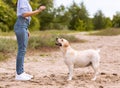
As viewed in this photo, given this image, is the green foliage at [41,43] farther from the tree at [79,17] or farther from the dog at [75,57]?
the tree at [79,17]

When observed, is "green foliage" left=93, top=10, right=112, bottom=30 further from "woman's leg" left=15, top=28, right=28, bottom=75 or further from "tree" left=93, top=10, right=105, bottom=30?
"woman's leg" left=15, top=28, right=28, bottom=75

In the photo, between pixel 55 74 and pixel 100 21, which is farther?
pixel 100 21

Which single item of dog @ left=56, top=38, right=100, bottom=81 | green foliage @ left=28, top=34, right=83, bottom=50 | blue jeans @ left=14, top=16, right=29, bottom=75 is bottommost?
green foliage @ left=28, top=34, right=83, bottom=50

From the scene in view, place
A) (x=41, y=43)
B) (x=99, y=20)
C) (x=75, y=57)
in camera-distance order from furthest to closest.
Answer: (x=99, y=20) < (x=41, y=43) < (x=75, y=57)

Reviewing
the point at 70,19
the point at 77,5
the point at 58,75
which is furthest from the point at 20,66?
the point at 77,5

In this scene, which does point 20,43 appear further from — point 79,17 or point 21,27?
point 79,17

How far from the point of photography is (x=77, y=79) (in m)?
9.98

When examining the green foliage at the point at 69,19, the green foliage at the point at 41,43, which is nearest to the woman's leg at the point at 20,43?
the green foliage at the point at 41,43

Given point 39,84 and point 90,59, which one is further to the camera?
point 90,59

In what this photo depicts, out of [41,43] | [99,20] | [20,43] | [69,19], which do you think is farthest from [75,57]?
[99,20]

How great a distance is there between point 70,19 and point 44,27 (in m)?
7.68

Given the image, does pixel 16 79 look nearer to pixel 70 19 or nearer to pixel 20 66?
pixel 20 66

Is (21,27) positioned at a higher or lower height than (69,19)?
higher

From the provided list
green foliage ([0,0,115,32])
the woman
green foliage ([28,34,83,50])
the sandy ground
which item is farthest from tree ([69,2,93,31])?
the woman
